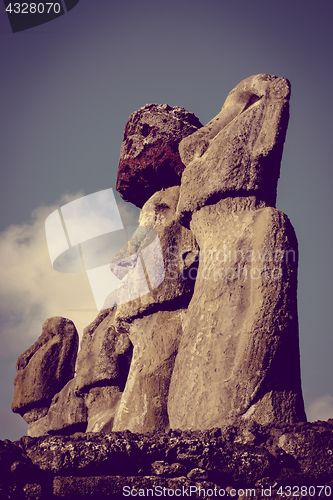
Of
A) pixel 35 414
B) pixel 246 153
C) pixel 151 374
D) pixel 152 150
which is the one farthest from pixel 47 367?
pixel 246 153

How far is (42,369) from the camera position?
6211mm

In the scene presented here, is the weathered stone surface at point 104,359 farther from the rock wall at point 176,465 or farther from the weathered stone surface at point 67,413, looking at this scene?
the rock wall at point 176,465

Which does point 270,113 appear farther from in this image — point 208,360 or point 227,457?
point 227,457

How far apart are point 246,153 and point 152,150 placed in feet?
5.53

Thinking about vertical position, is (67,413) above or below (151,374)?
above

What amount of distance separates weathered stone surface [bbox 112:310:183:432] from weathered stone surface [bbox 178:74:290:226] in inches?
39.0

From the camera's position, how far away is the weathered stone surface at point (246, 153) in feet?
13.4

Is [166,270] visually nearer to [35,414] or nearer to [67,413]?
[67,413]

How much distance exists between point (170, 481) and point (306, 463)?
2.59 feet

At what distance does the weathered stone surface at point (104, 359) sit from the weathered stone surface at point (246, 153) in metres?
1.73

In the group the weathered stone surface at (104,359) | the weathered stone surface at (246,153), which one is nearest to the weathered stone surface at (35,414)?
the weathered stone surface at (104,359)

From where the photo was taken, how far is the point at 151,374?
14.3 feet

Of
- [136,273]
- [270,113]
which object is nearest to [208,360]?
[136,273]

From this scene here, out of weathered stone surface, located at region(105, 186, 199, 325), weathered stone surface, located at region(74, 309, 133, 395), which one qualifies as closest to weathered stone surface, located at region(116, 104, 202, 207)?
weathered stone surface, located at region(105, 186, 199, 325)
